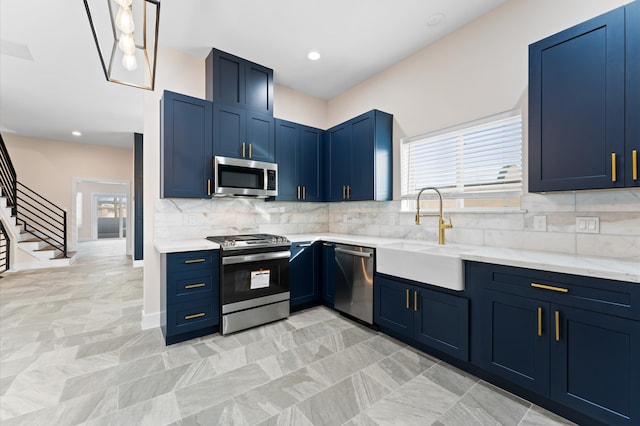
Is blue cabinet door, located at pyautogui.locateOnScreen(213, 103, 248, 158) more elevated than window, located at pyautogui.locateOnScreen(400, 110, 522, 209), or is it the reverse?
blue cabinet door, located at pyautogui.locateOnScreen(213, 103, 248, 158)

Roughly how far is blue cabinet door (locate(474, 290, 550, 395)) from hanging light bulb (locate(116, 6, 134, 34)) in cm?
289

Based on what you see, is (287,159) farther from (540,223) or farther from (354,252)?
(540,223)

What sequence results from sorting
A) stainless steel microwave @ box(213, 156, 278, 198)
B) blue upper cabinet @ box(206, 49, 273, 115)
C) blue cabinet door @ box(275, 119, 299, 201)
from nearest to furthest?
1. stainless steel microwave @ box(213, 156, 278, 198)
2. blue upper cabinet @ box(206, 49, 273, 115)
3. blue cabinet door @ box(275, 119, 299, 201)

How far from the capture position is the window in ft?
7.82

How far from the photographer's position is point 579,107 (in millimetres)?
1736

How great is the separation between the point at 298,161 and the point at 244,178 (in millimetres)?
849

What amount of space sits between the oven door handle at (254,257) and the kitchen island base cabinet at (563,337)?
1.84 metres

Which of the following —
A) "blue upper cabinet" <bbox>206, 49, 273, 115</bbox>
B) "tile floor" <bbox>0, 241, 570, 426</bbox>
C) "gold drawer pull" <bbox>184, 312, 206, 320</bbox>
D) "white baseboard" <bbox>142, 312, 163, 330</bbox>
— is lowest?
"tile floor" <bbox>0, 241, 570, 426</bbox>

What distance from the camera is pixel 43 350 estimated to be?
7.89ft

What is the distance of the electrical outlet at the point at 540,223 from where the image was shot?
2.12m

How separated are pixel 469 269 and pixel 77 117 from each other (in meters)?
7.23

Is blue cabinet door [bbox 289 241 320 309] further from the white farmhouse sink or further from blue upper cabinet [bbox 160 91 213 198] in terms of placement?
blue upper cabinet [bbox 160 91 213 198]

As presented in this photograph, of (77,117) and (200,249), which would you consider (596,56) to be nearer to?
(200,249)

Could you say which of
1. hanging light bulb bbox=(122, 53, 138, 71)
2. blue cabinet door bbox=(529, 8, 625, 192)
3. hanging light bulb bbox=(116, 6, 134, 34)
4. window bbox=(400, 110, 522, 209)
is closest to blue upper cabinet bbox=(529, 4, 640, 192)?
blue cabinet door bbox=(529, 8, 625, 192)
